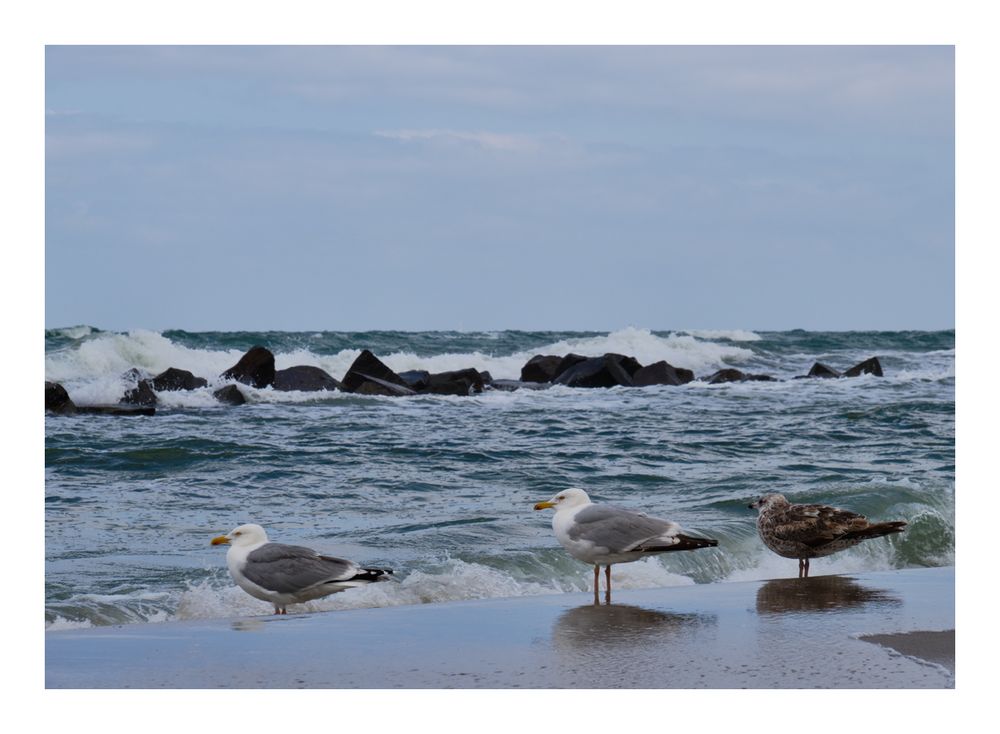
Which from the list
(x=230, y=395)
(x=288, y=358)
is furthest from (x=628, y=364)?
(x=230, y=395)

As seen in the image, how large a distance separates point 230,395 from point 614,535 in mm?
11660

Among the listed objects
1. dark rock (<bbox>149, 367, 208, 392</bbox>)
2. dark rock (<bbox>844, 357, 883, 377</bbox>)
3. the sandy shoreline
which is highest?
dark rock (<bbox>844, 357, 883, 377</bbox>)

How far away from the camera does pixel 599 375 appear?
1995 centimetres

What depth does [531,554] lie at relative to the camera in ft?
25.9

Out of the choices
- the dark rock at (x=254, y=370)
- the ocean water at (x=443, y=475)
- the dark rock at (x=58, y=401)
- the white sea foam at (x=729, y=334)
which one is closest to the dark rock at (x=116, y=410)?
the dark rock at (x=58, y=401)

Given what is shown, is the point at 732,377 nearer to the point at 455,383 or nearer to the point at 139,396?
the point at 455,383

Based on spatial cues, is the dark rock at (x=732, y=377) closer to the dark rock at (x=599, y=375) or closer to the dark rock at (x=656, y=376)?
the dark rock at (x=656, y=376)

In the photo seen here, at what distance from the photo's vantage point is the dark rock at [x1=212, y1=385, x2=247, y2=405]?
1680 centimetres

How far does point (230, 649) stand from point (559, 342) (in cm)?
2369

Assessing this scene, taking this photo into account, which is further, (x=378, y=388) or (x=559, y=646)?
(x=378, y=388)

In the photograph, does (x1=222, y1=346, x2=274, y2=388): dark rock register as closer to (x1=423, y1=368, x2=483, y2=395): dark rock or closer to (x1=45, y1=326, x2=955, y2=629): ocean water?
(x1=45, y1=326, x2=955, y2=629): ocean water

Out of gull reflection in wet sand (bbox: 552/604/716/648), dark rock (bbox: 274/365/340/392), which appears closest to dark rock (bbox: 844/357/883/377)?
dark rock (bbox: 274/365/340/392)

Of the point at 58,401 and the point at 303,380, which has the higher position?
the point at 303,380

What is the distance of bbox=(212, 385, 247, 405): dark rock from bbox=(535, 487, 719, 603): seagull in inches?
445
